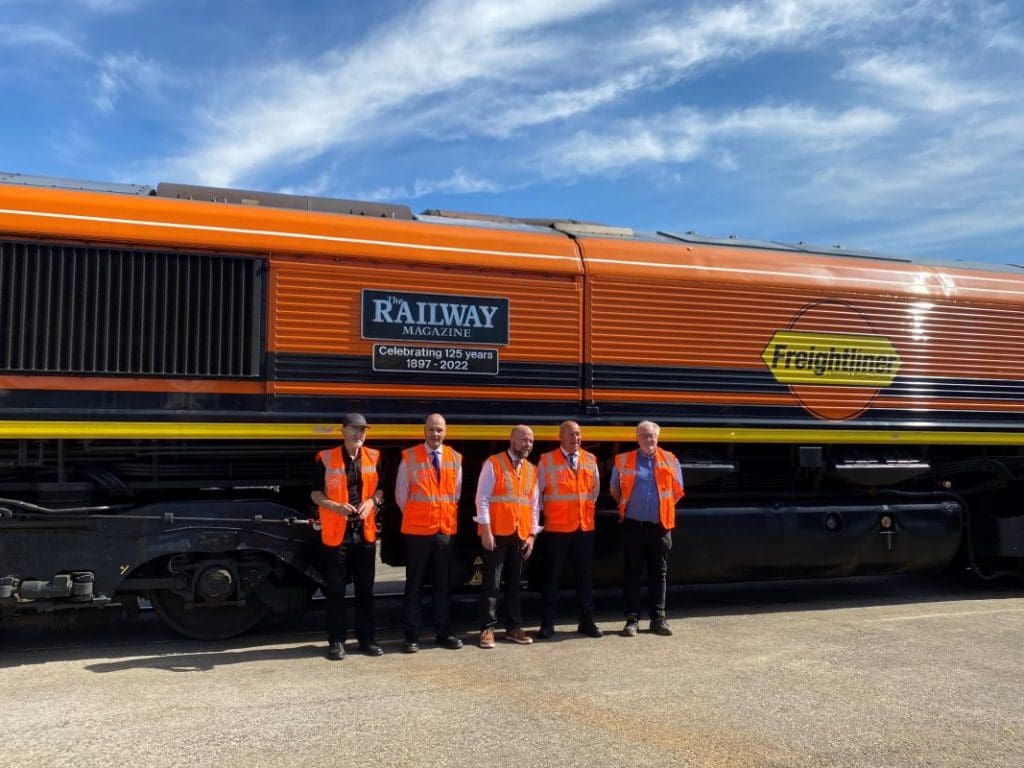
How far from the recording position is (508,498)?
631 centimetres

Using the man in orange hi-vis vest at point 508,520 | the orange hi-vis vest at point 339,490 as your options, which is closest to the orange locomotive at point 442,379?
the orange hi-vis vest at point 339,490

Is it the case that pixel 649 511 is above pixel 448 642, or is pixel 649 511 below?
above

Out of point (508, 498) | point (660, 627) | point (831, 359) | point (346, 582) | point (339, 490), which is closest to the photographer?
point (339, 490)

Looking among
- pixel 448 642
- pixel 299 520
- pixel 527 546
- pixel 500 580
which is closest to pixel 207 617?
pixel 299 520

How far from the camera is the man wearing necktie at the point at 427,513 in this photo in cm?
607

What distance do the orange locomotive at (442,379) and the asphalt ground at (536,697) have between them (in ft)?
2.20

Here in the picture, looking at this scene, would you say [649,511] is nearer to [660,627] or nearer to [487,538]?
[660,627]

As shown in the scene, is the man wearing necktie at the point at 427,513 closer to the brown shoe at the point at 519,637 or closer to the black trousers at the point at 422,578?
the black trousers at the point at 422,578

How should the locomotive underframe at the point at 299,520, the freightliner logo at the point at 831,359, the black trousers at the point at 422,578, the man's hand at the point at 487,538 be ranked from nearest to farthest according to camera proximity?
1. the locomotive underframe at the point at 299,520
2. the black trousers at the point at 422,578
3. the man's hand at the point at 487,538
4. the freightliner logo at the point at 831,359

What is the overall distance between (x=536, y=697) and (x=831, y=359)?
466 centimetres

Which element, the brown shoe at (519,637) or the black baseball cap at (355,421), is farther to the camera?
the brown shoe at (519,637)

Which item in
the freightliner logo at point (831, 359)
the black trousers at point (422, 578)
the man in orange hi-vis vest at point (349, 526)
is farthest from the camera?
the freightliner logo at point (831, 359)

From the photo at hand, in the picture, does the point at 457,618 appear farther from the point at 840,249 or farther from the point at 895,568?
the point at 840,249

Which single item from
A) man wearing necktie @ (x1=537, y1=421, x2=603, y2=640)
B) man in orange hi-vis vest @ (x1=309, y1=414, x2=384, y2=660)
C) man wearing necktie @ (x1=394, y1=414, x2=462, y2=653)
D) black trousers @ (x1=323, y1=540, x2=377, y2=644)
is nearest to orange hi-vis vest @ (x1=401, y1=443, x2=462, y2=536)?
man wearing necktie @ (x1=394, y1=414, x2=462, y2=653)
